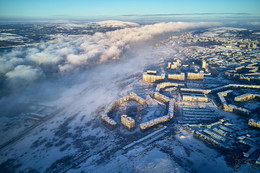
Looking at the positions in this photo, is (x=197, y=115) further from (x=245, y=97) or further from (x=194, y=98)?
(x=245, y=97)

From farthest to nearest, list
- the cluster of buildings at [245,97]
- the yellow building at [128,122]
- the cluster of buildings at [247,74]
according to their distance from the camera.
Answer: the cluster of buildings at [247,74]
the cluster of buildings at [245,97]
the yellow building at [128,122]

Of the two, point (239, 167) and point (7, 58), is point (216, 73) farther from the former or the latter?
point (7, 58)

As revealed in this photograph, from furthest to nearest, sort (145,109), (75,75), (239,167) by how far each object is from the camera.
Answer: (75,75) < (145,109) < (239,167)

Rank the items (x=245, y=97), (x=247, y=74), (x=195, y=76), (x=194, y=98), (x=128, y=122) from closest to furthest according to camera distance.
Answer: (x=128, y=122) → (x=245, y=97) → (x=194, y=98) → (x=195, y=76) → (x=247, y=74)

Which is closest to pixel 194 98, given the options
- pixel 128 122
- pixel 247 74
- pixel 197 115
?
pixel 197 115

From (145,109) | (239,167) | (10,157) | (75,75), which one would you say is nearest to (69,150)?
(10,157)

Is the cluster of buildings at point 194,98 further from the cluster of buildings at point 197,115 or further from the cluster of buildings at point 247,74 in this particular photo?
the cluster of buildings at point 247,74

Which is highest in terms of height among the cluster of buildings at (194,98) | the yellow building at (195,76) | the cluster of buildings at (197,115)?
the yellow building at (195,76)

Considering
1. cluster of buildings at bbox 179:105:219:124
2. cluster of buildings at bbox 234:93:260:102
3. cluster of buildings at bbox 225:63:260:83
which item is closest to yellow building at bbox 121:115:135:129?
cluster of buildings at bbox 179:105:219:124

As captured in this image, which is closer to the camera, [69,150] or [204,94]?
[69,150]

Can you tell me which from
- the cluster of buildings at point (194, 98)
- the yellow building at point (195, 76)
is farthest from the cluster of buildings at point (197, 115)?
the yellow building at point (195, 76)

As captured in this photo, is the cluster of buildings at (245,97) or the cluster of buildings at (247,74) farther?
the cluster of buildings at (247,74)
